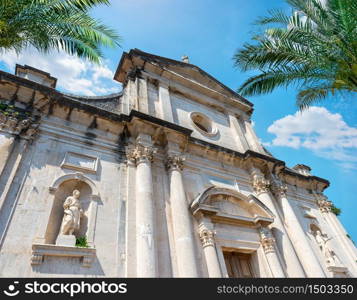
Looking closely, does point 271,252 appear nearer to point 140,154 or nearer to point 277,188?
point 277,188

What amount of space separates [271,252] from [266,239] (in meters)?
0.41

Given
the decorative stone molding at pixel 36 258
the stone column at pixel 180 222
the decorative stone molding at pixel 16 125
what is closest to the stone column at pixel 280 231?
the stone column at pixel 180 222

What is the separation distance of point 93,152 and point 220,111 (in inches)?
305

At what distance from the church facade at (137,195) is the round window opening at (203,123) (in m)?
0.06

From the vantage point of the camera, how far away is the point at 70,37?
6539mm

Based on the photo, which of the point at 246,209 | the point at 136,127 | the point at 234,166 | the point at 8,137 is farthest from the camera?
the point at 234,166

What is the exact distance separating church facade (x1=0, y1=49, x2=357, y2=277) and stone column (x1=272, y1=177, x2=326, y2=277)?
1.5 inches

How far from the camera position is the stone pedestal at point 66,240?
5414mm

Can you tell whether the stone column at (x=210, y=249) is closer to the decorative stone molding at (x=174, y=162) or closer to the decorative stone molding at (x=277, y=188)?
the decorative stone molding at (x=174, y=162)

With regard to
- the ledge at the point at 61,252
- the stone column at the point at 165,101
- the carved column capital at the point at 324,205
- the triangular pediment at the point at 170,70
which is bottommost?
the ledge at the point at 61,252

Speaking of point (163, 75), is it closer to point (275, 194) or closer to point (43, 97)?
point (43, 97)

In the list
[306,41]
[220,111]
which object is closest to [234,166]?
[220,111]

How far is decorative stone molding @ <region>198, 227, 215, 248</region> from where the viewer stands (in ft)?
23.1

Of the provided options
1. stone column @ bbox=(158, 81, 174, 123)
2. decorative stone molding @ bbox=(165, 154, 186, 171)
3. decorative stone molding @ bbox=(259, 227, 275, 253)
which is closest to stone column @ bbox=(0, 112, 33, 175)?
decorative stone molding @ bbox=(165, 154, 186, 171)
